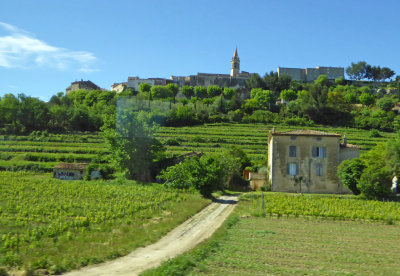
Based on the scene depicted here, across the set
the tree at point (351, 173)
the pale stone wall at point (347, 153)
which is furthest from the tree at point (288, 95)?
the tree at point (351, 173)

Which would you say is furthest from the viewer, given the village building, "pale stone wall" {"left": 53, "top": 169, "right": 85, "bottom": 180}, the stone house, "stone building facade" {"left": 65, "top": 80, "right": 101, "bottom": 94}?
"stone building facade" {"left": 65, "top": 80, "right": 101, "bottom": 94}

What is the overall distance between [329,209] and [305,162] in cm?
1170

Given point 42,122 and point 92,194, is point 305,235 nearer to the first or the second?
point 92,194

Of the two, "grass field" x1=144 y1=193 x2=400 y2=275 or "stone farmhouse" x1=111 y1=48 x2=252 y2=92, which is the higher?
"stone farmhouse" x1=111 y1=48 x2=252 y2=92

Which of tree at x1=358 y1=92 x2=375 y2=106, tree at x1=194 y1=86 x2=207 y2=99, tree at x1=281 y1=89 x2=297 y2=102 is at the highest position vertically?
tree at x1=194 y1=86 x2=207 y2=99

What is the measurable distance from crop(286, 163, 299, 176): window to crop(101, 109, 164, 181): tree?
14.0 m

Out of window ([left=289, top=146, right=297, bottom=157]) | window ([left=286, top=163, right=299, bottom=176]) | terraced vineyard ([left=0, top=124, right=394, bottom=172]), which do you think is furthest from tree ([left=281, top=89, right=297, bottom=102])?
window ([left=286, top=163, right=299, bottom=176])

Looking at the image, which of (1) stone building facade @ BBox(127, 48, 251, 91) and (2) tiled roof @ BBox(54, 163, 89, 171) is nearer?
(2) tiled roof @ BBox(54, 163, 89, 171)

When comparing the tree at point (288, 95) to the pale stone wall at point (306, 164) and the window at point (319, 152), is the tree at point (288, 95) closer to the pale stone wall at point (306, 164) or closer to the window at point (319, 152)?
the pale stone wall at point (306, 164)

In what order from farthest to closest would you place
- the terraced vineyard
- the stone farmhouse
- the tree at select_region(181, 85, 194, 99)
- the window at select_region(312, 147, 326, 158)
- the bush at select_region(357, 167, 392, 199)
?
1. the stone farmhouse
2. the tree at select_region(181, 85, 194, 99)
3. the terraced vineyard
4. the window at select_region(312, 147, 326, 158)
5. the bush at select_region(357, 167, 392, 199)

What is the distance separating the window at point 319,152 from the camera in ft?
120

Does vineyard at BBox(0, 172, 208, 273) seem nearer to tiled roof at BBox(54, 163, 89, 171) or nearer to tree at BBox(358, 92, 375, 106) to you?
tiled roof at BBox(54, 163, 89, 171)

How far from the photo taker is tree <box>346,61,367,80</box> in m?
127

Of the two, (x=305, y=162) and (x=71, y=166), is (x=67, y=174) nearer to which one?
(x=71, y=166)
